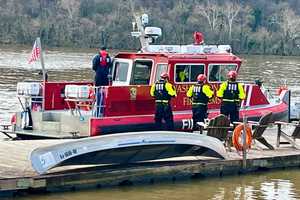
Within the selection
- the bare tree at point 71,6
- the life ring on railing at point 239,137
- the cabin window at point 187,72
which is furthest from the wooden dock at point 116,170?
the bare tree at point 71,6

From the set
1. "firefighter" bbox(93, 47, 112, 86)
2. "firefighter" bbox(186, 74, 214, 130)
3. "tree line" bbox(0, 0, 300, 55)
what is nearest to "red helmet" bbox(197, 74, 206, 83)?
"firefighter" bbox(186, 74, 214, 130)

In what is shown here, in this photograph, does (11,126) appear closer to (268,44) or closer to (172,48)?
(172,48)

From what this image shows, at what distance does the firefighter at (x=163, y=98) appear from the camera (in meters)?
18.3

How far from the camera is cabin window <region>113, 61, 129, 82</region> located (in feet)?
66.7

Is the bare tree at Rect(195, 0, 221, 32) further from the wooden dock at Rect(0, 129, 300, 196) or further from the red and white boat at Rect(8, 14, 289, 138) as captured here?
the wooden dock at Rect(0, 129, 300, 196)

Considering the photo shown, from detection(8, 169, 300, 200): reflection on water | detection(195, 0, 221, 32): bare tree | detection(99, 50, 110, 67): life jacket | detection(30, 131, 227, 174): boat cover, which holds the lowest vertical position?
detection(8, 169, 300, 200): reflection on water

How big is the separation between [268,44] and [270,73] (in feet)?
163

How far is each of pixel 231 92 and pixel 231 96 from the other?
11cm

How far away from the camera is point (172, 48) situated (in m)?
20.5

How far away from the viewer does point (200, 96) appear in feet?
61.9

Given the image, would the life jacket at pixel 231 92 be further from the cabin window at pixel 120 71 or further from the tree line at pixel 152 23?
the tree line at pixel 152 23

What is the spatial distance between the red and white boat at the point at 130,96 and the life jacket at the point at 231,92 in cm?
171

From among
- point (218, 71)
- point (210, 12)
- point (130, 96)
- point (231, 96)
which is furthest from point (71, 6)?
point (231, 96)

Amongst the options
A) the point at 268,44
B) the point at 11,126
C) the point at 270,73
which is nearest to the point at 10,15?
the point at 268,44
